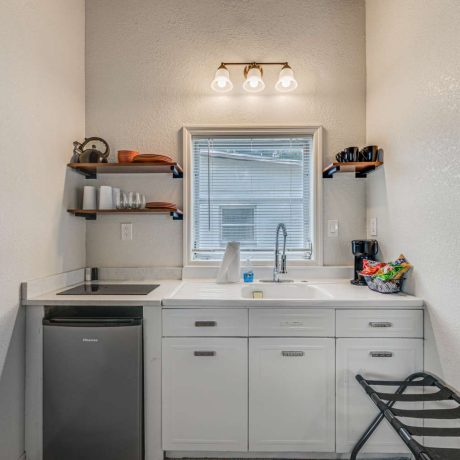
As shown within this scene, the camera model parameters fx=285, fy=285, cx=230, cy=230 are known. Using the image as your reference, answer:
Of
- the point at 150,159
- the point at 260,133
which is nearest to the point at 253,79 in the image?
the point at 260,133

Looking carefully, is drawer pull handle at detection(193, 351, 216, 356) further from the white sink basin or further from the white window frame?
the white window frame

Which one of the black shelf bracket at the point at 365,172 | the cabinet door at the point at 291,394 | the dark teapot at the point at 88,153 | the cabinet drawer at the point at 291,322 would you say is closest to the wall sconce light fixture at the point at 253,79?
the black shelf bracket at the point at 365,172

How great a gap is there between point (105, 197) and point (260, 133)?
124cm

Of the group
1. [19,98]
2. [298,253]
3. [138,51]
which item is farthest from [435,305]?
[138,51]

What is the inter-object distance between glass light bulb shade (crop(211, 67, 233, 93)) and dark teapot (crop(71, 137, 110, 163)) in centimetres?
91

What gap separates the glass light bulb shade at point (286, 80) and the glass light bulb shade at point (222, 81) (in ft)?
1.16

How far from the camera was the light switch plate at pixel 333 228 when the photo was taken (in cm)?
217

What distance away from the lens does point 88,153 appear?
1.97 meters

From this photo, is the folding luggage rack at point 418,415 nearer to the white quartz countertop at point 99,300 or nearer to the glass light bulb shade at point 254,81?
the white quartz countertop at point 99,300

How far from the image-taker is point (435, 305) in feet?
4.64

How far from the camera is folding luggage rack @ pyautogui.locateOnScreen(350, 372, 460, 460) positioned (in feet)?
3.19

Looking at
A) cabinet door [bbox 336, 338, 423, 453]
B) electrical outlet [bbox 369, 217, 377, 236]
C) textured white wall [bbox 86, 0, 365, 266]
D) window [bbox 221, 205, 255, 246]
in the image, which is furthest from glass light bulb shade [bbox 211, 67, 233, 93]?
cabinet door [bbox 336, 338, 423, 453]

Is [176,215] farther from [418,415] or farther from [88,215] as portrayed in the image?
[418,415]

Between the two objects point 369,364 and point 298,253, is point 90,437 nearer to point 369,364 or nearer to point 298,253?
point 369,364
